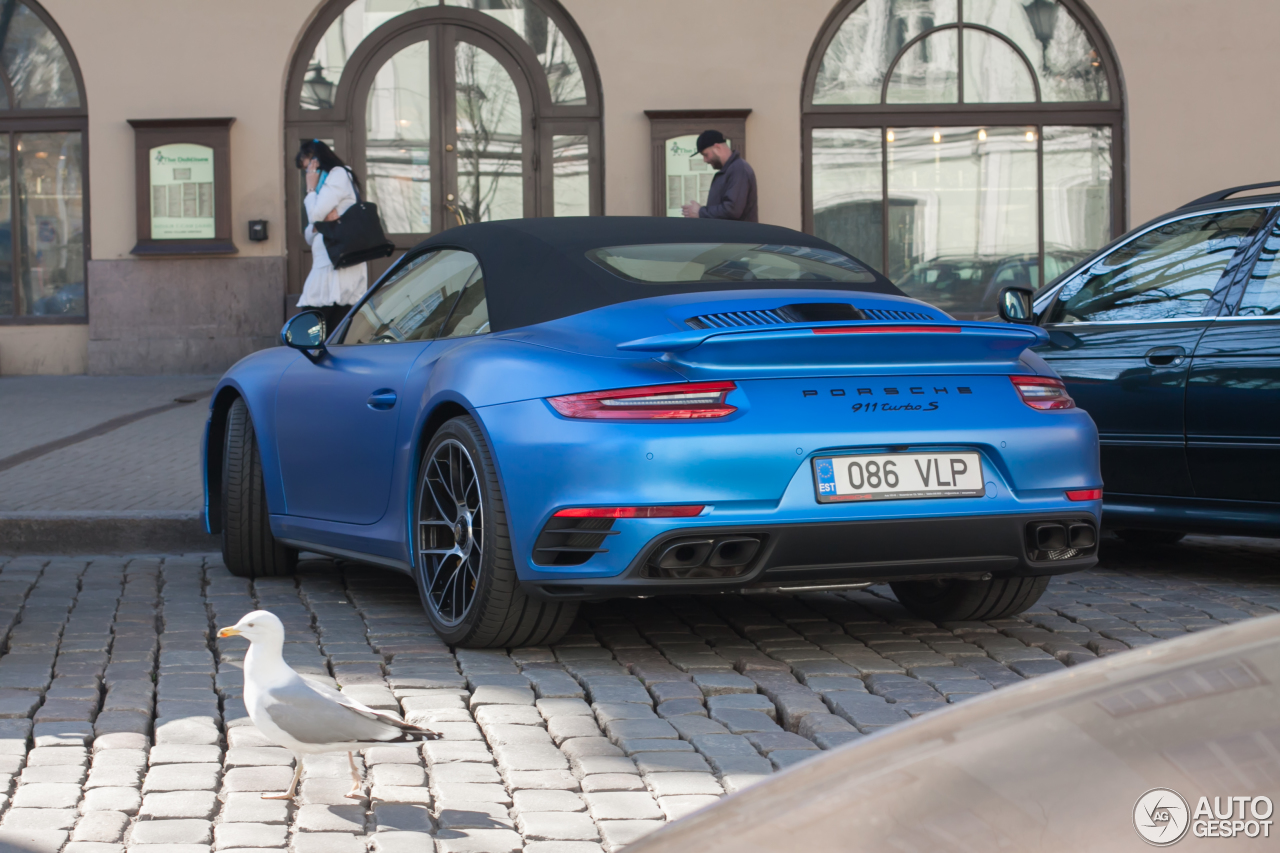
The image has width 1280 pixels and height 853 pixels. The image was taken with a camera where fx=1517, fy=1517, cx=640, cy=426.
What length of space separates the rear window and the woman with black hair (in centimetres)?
661

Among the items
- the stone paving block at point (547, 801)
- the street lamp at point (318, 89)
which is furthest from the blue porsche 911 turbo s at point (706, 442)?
the street lamp at point (318, 89)

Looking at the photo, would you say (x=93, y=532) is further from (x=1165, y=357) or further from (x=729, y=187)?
(x=729, y=187)

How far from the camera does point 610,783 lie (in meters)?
3.26

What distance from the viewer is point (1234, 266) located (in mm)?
5883

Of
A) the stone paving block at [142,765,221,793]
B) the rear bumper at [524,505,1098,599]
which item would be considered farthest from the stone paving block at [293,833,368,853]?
the rear bumper at [524,505,1098,599]

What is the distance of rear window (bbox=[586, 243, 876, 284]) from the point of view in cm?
480

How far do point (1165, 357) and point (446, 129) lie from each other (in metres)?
10.3

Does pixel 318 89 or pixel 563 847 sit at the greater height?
pixel 318 89

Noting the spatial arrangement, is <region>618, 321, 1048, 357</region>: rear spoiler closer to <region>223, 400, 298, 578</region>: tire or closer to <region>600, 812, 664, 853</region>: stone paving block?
<region>600, 812, 664, 853</region>: stone paving block

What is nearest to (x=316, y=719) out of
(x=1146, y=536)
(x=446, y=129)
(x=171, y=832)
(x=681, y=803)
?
(x=171, y=832)

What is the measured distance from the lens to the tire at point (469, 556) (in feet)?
14.3

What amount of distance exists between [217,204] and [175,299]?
100 centimetres

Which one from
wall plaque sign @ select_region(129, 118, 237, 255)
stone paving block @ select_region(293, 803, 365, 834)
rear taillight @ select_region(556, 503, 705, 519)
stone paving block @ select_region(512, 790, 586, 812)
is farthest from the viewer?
wall plaque sign @ select_region(129, 118, 237, 255)

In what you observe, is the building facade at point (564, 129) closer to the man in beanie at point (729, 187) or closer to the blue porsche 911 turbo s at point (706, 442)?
the man in beanie at point (729, 187)
